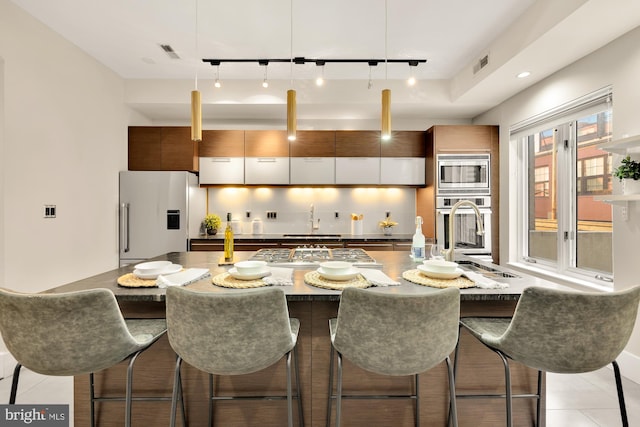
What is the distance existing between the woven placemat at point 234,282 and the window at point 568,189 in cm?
281

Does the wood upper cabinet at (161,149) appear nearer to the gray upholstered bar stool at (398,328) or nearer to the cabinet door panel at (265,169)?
the cabinet door panel at (265,169)

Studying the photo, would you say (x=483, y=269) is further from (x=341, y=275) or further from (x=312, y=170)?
(x=312, y=170)

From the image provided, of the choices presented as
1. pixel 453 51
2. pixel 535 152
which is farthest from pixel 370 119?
pixel 535 152

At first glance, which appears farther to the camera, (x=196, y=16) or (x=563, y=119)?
(x=563, y=119)

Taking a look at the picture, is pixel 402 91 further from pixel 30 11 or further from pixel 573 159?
pixel 30 11

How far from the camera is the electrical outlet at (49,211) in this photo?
2905mm

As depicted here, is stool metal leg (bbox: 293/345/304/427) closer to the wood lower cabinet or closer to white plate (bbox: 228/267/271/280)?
white plate (bbox: 228/267/271/280)

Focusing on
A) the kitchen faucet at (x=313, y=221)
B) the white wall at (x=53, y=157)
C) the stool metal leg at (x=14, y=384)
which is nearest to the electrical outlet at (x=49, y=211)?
the white wall at (x=53, y=157)

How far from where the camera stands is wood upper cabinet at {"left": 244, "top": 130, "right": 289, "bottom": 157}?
437 cm

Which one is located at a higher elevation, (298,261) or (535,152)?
(535,152)

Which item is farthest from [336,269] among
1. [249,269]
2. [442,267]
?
[442,267]

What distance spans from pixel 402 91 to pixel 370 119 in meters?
0.76

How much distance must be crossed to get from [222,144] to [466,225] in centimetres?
326

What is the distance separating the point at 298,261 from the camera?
2369 mm
